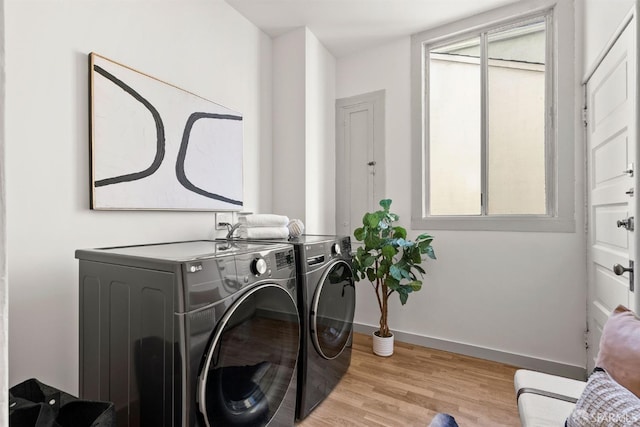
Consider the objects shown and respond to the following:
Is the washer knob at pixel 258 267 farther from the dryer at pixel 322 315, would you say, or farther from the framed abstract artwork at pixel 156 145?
the framed abstract artwork at pixel 156 145

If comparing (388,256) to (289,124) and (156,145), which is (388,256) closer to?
(289,124)

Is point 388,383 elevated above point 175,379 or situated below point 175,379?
below

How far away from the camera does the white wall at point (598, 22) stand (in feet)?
4.75

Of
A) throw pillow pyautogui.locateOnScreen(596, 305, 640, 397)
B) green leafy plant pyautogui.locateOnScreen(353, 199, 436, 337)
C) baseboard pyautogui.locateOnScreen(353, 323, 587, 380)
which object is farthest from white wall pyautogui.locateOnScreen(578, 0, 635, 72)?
baseboard pyautogui.locateOnScreen(353, 323, 587, 380)

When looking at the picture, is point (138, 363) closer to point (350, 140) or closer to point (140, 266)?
point (140, 266)

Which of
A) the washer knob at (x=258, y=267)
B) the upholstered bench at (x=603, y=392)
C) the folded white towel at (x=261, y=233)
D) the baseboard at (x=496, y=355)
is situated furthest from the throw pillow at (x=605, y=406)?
the baseboard at (x=496, y=355)

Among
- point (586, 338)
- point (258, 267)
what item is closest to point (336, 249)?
point (258, 267)

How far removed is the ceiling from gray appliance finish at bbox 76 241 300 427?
6.07 ft

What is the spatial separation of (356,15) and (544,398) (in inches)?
Answer: 99.9

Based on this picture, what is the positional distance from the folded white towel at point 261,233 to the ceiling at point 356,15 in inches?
62.5

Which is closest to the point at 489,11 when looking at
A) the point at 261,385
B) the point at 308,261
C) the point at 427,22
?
the point at 427,22

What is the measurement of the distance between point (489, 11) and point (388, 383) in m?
2.74

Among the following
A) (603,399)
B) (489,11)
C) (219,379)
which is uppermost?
(489,11)

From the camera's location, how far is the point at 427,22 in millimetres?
2443
